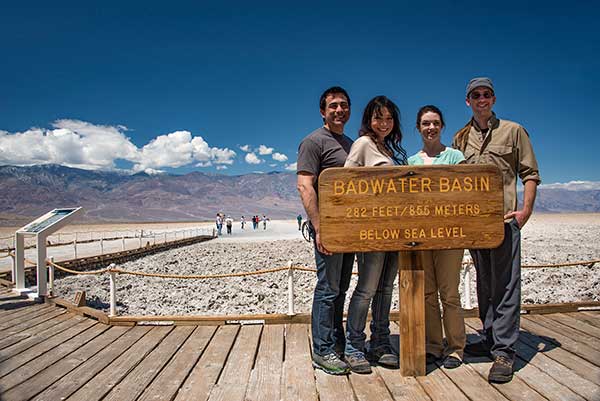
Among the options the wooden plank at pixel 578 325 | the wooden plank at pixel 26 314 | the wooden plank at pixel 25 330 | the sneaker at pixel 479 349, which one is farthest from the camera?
the wooden plank at pixel 26 314

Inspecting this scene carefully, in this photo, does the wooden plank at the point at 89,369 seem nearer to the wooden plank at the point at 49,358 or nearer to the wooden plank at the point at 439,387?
the wooden plank at the point at 49,358

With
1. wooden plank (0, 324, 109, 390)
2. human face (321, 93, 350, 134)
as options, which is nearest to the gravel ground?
wooden plank (0, 324, 109, 390)

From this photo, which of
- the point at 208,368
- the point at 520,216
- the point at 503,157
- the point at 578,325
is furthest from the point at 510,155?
the point at 208,368

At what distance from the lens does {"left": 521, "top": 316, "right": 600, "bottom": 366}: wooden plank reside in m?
3.05

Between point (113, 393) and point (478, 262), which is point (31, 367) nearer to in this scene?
point (113, 393)

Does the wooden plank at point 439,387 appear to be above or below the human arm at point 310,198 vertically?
below

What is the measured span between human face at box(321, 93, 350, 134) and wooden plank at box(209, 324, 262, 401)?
196cm

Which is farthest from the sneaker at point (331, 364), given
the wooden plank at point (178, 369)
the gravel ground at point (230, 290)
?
the gravel ground at point (230, 290)

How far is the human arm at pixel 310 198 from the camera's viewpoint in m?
2.77

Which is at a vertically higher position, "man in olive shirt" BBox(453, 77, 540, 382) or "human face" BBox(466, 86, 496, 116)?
"human face" BBox(466, 86, 496, 116)

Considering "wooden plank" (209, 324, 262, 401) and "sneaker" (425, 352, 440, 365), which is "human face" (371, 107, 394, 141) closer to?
"sneaker" (425, 352, 440, 365)

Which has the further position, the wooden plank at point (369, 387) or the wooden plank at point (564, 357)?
the wooden plank at point (564, 357)

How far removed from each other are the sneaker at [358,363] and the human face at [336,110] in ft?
5.64

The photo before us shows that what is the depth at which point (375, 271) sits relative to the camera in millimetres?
2834
